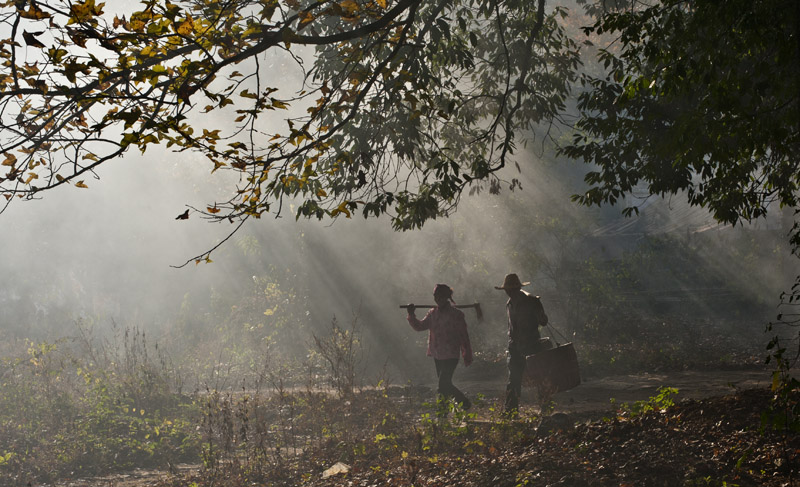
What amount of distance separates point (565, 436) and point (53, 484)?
6.04m

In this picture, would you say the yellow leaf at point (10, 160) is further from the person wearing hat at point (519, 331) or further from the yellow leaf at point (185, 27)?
the person wearing hat at point (519, 331)

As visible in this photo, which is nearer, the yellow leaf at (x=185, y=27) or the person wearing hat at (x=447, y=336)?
the yellow leaf at (x=185, y=27)

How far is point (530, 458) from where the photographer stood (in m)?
6.09

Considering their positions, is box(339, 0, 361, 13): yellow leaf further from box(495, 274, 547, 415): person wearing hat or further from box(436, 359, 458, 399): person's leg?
box(436, 359, 458, 399): person's leg

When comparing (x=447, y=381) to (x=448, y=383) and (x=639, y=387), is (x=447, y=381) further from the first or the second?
(x=639, y=387)

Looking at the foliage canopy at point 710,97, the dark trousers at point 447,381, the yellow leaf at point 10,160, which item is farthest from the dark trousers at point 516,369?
the yellow leaf at point 10,160

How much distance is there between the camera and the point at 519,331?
28.5ft

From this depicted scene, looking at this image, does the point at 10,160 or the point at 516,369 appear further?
the point at 516,369

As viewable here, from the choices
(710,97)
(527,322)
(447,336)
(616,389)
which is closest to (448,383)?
(447,336)

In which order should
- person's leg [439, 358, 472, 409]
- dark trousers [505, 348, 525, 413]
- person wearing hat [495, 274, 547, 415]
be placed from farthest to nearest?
person's leg [439, 358, 472, 409]
dark trousers [505, 348, 525, 413]
person wearing hat [495, 274, 547, 415]

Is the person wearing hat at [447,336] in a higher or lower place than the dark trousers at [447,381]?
higher

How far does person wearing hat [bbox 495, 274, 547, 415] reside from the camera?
862 cm

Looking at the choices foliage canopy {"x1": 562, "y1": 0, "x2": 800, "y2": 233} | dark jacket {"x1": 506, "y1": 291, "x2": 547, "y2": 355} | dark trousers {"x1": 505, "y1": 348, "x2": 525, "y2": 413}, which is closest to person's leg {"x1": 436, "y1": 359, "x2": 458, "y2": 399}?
dark trousers {"x1": 505, "y1": 348, "x2": 525, "y2": 413}

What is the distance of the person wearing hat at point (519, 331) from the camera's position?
339 inches
